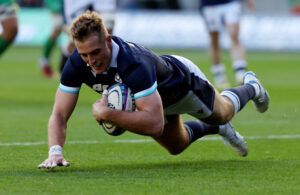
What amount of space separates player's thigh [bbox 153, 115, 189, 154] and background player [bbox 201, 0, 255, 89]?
7.64m

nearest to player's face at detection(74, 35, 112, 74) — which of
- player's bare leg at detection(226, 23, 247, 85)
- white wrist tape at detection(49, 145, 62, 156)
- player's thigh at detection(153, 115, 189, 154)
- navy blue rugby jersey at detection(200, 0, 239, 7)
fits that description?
white wrist tape at detection(49, 145, 62, 156)

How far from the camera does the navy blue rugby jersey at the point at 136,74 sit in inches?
297

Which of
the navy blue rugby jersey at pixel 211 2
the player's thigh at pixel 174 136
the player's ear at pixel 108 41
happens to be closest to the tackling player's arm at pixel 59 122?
the player's ear at pixel 108 41

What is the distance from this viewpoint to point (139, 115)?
757 cm

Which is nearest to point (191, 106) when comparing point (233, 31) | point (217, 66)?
point (233, 31)

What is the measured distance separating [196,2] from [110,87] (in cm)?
3156

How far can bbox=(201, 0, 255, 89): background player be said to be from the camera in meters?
16.5

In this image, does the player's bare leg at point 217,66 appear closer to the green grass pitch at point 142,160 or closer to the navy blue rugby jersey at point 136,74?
the green grass pitch at point 142,160

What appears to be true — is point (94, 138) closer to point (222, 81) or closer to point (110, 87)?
point (110, 87)

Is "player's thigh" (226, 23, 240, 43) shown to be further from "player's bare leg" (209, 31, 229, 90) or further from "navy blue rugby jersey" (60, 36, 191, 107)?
"navy blue rugby jersey" (60, 36, 191, 107)

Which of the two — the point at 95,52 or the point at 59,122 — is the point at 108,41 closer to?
the point at 95,52

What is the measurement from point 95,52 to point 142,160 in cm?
162

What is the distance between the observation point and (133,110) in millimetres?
7723

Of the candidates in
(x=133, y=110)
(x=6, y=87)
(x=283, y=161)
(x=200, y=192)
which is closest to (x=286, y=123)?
(x=283, y=161)
